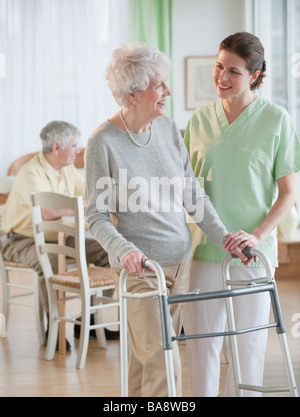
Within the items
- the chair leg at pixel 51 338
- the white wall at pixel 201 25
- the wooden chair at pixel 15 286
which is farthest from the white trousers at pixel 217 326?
the white wall at pixel 201 25

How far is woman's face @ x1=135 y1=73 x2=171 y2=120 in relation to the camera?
1.96m

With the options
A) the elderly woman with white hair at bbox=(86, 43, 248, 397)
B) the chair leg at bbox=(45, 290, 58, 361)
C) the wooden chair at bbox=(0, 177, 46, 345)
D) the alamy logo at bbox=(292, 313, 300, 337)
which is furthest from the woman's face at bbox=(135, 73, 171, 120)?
the alamy logo at bbox=(292, 313, 300, 337)

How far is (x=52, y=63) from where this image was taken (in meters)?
7.25

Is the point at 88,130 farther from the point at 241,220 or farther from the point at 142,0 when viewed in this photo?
the point at 241,220

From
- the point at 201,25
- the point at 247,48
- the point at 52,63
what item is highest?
the point at 201,25

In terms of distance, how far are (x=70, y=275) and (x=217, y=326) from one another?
1611 millimetres

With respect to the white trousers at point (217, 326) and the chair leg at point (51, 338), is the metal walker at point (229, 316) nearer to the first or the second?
the white trousers at point (217, 326)

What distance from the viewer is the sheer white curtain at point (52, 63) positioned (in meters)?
7.16

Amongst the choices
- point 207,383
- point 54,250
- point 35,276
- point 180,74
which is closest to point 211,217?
point 207,383

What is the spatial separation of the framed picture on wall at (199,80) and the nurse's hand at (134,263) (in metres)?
5.62

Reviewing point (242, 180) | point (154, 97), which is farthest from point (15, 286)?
point (154, 97)

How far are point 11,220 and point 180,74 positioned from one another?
12.1ft

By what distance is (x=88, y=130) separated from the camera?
7.45 m

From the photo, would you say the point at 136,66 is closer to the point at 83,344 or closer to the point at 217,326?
the point at 217,326
